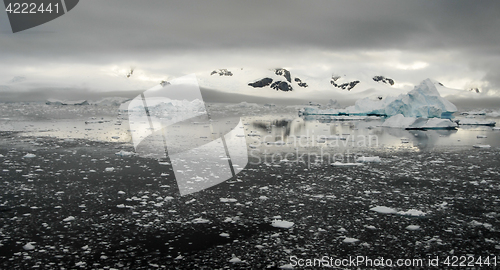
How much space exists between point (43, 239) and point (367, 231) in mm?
3761

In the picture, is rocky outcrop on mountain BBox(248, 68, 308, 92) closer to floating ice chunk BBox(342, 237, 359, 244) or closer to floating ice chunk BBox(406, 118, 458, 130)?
floating ice chunk BBox(406, 118, 458, 130)

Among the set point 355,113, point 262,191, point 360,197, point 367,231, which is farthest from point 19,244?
point 355,113

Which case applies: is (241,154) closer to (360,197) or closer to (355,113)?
(360,197)

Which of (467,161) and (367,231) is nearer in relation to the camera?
(367,231)

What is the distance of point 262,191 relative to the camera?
6.01 m

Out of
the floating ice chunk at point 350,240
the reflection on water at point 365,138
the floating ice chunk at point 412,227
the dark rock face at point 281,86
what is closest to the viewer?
the floating ice chunk at point 350,240

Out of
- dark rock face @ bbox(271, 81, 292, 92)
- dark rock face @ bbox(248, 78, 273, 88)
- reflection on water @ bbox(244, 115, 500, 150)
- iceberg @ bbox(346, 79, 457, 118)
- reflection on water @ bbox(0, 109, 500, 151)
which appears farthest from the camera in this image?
dark rock face @ bbox(271, 81, 292, 92)

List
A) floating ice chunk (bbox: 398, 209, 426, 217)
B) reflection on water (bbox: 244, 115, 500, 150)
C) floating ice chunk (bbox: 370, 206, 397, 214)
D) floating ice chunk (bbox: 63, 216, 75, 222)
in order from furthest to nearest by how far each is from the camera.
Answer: reflection on water (bbox: 244, 115, 500, 150), floating ice chunk (bbox: 370, 206, 397, 214), floating ice chunk (bbox: 398, 209, 426, 217), floating ice chunk (bbox: 63, 216, 75, 222)

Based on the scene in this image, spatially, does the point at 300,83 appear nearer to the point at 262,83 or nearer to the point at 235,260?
the point at 262,83

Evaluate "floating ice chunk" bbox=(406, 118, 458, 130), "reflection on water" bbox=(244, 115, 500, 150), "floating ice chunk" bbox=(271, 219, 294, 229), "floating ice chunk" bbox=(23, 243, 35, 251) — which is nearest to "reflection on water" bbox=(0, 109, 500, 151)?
"reflection on water" bbox=(244, 115, 500, 150)

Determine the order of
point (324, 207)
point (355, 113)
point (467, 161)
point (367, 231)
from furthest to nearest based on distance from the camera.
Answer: point (355, 113) < point (467, 161) < point (324, 207) < point (367, 231)

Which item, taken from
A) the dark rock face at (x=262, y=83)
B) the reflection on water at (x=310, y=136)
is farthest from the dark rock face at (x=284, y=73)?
the reflection on water at (x=310, y=136)

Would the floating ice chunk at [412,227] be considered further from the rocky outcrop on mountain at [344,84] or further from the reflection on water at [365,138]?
the rocky outcrop on mountain at [344,84]

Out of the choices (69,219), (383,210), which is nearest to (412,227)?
(383,210)
